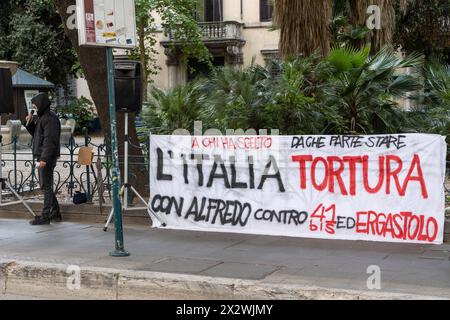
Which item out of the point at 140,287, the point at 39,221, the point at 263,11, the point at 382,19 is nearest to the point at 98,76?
the point at 39,221

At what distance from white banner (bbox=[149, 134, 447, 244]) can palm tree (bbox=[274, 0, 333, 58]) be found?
3167 millimetres

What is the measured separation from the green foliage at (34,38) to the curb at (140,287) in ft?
88.5

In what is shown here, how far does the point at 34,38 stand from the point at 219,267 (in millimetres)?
28664

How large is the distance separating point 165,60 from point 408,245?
28754 mm

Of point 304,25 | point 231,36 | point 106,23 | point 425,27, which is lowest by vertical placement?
point 106,23

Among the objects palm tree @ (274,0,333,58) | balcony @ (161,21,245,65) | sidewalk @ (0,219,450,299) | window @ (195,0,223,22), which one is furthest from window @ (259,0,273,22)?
sidewalk @ (0,219,450,299)

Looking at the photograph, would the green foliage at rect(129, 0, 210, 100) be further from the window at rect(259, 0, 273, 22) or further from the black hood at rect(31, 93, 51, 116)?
the black hood at rect(31, 93, 51, 116)

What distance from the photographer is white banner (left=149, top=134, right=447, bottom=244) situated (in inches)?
311

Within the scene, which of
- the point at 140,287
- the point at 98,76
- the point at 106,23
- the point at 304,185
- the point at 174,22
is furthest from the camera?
the point at 174,22

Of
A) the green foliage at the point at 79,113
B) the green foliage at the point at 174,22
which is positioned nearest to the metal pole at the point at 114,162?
the green foliage at the point at 174,22

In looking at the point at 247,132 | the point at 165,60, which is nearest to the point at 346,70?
the point at 247,132

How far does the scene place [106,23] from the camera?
734 centimetres

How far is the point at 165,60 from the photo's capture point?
35.3 metres

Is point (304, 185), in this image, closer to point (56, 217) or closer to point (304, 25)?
point (304, 25)
